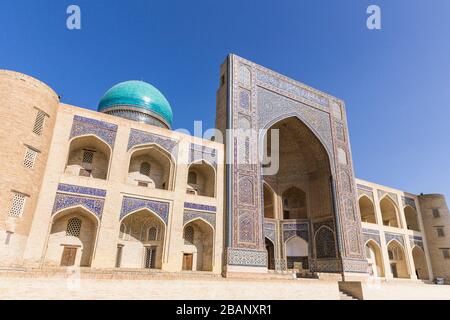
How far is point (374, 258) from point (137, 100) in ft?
54.9

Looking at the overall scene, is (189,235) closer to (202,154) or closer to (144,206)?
(144,206)

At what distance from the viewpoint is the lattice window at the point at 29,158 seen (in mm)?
9539

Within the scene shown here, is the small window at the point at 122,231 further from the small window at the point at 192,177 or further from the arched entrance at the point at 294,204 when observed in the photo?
the arched entrance at the point at 294,204

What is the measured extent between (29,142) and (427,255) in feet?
76.5

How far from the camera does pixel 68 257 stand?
429 inches

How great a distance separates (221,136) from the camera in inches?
555

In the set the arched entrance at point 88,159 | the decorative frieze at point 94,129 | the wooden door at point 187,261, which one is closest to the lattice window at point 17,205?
the decorative frieze at point 94,129

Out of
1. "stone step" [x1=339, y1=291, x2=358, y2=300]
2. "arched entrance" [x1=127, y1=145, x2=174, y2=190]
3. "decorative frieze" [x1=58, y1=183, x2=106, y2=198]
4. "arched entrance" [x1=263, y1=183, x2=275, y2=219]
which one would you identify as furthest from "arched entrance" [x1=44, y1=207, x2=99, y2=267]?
"arched entrance" [x1=263, y1=183, x2=275, y2=219]

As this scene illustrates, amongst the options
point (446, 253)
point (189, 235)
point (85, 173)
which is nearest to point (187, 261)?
point (189, 235)

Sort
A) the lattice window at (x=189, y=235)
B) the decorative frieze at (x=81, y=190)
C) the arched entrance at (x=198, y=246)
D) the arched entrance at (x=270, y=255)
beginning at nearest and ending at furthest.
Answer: the decorative frieze at (x=81, y=190), the arched entrance at (x=198, y=246), the lattice window at (x=189, y=235), the arched entrance at (x=270, y=255)

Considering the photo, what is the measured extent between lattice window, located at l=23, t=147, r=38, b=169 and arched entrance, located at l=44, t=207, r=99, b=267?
1.87 metres

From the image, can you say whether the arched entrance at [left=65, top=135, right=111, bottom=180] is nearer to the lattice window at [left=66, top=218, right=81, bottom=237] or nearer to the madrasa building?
the madrasa building
